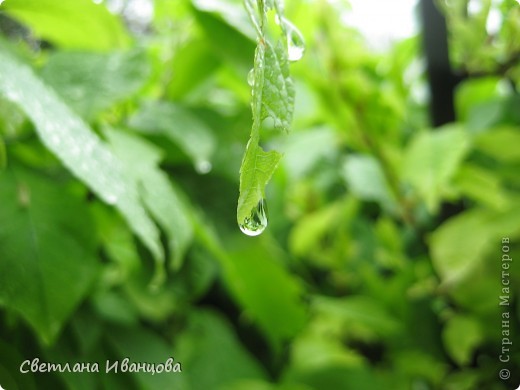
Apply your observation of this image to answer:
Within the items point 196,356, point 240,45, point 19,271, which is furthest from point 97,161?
point 196,356

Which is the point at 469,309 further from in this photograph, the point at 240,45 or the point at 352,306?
the point at 240,45

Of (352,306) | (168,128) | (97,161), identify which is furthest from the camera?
(352,306)

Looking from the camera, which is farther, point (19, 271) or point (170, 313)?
point (170, 313)

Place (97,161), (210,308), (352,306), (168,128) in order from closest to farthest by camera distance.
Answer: (97,161) → (168,128) → (352,306) → (210,308)

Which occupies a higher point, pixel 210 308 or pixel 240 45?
pixel 240 45

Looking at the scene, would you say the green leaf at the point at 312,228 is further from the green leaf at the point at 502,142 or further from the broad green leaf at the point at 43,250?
the broad green leaf at the point at 43,250

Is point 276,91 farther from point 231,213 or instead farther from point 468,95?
point 468,95

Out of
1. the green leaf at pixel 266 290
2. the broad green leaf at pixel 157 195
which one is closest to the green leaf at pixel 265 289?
the green leaf at pixel 266 290
